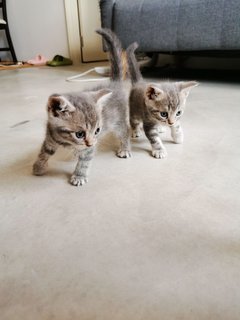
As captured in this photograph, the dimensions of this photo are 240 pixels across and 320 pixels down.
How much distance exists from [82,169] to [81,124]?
6.9 inches

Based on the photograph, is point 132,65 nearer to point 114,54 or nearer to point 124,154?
point 114,54

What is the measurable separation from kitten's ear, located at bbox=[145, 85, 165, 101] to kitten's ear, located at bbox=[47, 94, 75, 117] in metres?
0.38

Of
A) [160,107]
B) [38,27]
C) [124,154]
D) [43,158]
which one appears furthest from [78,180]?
[38,27]

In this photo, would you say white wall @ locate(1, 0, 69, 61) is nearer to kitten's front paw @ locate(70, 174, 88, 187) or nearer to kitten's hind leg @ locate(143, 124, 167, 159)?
kitten's hind leg @ locate(143, 124, 167, 159)

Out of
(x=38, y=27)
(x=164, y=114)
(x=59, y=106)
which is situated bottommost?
(x=38, y=27)

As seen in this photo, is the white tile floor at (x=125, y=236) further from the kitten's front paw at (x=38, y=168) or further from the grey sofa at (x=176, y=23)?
the grey sofa at (x=176, y=23)

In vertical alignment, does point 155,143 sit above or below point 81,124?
below

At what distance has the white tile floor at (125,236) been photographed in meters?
0.55

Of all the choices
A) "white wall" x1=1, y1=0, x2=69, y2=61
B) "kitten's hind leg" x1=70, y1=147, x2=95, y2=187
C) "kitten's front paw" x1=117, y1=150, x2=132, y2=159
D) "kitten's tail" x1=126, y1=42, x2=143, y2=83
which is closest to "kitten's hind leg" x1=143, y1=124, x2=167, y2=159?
"kitten's front paw" x1=117, y1=150, x2=132, y2=159

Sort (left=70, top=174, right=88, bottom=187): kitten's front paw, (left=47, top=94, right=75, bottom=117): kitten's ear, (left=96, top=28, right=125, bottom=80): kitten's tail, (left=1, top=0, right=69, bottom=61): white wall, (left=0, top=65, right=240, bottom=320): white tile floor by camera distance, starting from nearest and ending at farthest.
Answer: (left=0, top=65, right=240, bottom=320): white tile floor, (left=47, top=94, right=75, bottom=117): kitten's ear, (left=70, top=174, right=88, bottom=187): kitten's front paw, (left=96, top=28, right=125, bottom=80): kitten's tail, (left=1, top=0, right=69, bottom=61): white wall

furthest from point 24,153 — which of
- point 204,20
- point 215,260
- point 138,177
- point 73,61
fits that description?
point 73,61

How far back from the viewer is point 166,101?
3.69 ft

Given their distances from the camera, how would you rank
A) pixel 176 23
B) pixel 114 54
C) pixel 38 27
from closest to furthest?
pixel 114 54
pixel 176 23
pixel 38 27

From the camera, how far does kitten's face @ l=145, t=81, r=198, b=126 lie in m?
1.13
